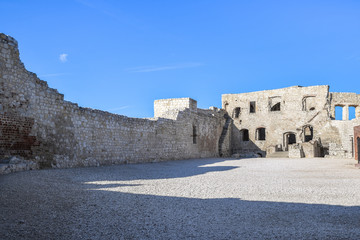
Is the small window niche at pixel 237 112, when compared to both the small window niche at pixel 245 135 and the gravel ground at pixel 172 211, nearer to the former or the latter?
the small window niche at pixel 245 135

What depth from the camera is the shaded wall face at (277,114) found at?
27020 millimetres

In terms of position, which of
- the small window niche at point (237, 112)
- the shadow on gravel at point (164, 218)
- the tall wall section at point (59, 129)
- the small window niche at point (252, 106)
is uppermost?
the small window niche at point (252, 106)

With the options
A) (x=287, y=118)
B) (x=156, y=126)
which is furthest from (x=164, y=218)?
(x=287, y=118)

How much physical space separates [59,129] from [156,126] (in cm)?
612

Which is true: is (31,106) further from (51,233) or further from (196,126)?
(196,126)

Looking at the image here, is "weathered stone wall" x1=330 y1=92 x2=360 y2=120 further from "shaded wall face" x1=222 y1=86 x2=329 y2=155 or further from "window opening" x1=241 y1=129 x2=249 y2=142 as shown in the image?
"window opening" x1=241 y1=129 x2=249 y2=142

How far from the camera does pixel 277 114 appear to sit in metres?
28.4

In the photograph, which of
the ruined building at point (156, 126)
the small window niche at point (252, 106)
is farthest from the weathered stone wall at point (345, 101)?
the small window niche at point (252, 106)

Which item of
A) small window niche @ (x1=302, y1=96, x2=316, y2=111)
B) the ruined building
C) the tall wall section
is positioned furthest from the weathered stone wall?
the tall wall section

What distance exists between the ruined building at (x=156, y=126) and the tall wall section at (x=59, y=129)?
0.09 ft

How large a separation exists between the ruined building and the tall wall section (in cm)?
3

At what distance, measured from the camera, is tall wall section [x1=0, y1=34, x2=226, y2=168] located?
8.62 metres

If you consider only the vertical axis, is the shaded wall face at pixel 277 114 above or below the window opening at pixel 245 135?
above

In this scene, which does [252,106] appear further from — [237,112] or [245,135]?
[245,135]
